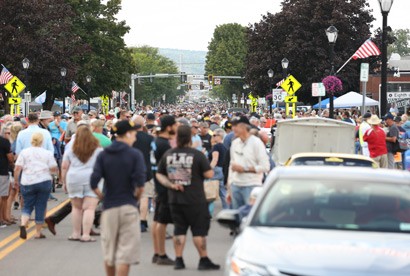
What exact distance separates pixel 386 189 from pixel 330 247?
145 cm

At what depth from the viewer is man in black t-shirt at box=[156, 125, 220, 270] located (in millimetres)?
11547

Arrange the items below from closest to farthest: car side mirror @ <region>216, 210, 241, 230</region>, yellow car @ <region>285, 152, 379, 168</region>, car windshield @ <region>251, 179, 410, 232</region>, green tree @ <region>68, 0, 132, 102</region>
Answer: car windshield @ <region>251, 179, 410, 232</region>, car side mirror @ <region>216, 210, 241, 230</region>, yellow car @ <region>285, 152, 379, 168</region>, green tree @ <region>68, 0, 132, 102</region>

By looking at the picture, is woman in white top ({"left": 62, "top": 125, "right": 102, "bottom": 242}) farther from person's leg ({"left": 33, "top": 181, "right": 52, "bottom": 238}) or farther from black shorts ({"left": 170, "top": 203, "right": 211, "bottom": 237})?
black shorts ({"left": 170, "top": 203, "right": 211, "bottom": 237})

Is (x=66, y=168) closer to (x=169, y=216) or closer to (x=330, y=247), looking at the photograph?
(x=169, y=216)

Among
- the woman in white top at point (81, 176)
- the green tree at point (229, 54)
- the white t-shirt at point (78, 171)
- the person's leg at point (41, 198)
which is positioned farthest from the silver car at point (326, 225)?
the green tree at point (229, 54)

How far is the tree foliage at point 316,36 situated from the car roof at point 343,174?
6391 centimetres

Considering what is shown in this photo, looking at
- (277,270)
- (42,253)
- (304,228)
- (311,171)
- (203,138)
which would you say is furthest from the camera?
(203,138)

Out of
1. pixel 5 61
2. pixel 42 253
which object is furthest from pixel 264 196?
pixel 5 61

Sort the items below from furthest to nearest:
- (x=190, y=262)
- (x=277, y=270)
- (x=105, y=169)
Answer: (x=190, y=262), (x=105, y=169), (x=277, y=270)

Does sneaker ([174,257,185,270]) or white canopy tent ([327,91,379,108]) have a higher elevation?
white canopy tent ([327,91,379,108])

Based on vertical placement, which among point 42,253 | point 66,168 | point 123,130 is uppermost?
point 123,130

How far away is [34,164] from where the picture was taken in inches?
594

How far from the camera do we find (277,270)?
7.10 metres

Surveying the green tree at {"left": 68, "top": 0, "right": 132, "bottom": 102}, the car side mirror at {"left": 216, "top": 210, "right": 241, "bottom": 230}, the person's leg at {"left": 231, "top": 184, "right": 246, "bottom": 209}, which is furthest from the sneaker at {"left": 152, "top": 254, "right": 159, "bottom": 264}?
the green tree at {"left": 68, "top": 0, "right": 132, "bottom": 102}
